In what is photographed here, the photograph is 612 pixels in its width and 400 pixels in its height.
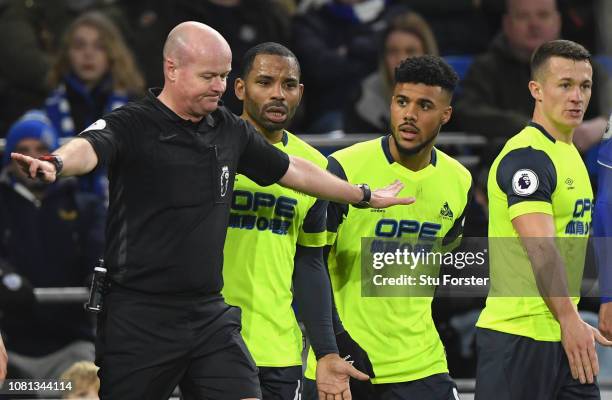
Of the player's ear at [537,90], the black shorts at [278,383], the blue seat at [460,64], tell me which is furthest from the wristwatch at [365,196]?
the blue seat at [460,64]

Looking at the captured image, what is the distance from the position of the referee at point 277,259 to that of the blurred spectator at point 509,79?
3.26 metres

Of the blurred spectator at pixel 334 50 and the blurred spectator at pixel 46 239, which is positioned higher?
the blurred spectator at pixel 334 50

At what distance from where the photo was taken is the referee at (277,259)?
6.98 m

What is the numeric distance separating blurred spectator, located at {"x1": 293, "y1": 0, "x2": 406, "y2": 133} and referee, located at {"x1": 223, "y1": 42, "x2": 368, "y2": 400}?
382 cm

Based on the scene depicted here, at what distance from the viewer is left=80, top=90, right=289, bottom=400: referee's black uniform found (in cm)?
616

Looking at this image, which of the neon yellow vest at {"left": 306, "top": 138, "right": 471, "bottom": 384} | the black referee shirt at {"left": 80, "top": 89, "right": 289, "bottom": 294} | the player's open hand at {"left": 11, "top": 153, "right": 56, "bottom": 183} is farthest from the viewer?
the neon yellow vest at {"left": 306, "top": 138, "right": 471, "bottom": 384}

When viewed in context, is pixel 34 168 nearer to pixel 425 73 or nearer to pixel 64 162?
pixel 64 162

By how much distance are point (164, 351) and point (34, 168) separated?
4.03 ft

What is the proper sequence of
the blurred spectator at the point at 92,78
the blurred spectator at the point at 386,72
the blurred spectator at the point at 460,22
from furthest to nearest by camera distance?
the blurred spectator at the point at 460,22 → the blurred spectator at the point at 92,78 → the blurred spectator at the point at 386,72

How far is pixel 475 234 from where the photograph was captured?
9.05m

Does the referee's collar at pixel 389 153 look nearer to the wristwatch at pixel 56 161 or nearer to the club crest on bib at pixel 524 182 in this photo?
the club crest on bib at pixel 524 182

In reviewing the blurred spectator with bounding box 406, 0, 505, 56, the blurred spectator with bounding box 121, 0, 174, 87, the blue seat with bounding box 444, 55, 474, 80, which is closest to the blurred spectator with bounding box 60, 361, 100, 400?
the blurred spectator with bounding box 121, 0, 174, 87

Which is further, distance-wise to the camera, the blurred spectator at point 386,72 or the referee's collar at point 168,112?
the blurred spectator at point 386,72

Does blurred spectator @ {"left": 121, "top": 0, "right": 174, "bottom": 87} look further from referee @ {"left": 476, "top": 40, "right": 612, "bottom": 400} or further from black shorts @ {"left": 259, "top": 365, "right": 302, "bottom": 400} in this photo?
referee @ {"left": 476, "top": 40, "right": 612, "bottom": 400}
